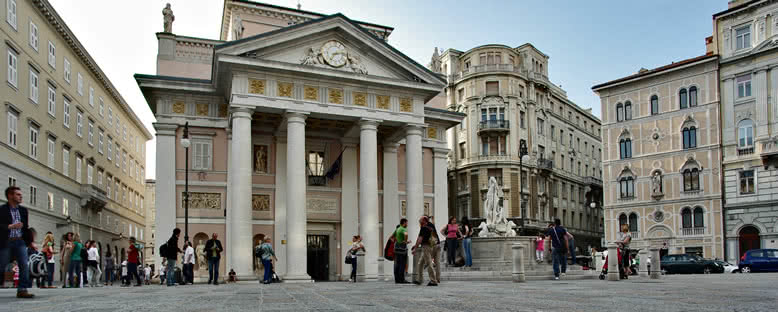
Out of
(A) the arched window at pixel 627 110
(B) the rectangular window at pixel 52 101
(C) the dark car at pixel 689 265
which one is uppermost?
(A) the arched window at pixel 627 110

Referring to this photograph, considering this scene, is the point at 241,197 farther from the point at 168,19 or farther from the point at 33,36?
the point at 33,36

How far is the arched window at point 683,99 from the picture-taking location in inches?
1954

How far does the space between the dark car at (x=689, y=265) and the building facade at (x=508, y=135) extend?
872 inches

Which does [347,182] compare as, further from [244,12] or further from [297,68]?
[244,12]

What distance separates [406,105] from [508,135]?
32.9 m

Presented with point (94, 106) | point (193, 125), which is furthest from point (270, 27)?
point (94, 106)

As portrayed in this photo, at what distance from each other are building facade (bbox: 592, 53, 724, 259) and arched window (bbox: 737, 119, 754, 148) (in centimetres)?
145

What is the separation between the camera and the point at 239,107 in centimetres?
2919

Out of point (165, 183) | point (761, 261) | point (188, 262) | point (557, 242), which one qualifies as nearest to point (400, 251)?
point (557, 242)

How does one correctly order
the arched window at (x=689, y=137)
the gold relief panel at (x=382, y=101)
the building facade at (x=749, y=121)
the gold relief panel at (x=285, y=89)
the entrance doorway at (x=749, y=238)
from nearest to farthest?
the gold relief panel at (x=285, y=89)
the gold relief panel at (x=382, y=101)
the building facade at (x=749, y=121)
the entrance doorway at (x=749, y=238)
the arched window at (x=689, y=137)

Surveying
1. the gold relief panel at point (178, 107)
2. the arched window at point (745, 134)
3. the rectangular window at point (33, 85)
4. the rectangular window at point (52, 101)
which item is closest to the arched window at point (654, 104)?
the arched window at point (745, 134)

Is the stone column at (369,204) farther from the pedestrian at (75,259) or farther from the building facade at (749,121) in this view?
the building facade at (749,121)

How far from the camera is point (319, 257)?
3516cm

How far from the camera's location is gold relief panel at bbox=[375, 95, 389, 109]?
3250cm
